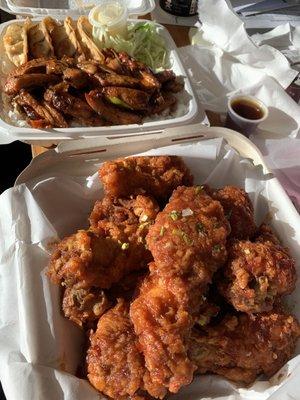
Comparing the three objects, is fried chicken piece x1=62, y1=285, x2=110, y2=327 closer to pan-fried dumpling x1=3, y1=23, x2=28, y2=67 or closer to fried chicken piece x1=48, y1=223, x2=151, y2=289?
fried chicken piece x1=48, y1=223, x2=151, y2=289

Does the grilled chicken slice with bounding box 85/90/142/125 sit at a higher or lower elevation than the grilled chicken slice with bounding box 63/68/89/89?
lower

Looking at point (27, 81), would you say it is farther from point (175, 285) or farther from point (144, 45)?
point (175, 285)

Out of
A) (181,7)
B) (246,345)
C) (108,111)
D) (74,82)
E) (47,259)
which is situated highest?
(181,7)

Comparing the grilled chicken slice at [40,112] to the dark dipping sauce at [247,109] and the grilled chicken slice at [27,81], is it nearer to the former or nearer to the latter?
the grilled chicken slice at [27,81]

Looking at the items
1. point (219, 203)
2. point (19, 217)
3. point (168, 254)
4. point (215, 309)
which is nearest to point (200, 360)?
point (215, 309)

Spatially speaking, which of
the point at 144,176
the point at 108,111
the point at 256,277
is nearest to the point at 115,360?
the point at 256,277

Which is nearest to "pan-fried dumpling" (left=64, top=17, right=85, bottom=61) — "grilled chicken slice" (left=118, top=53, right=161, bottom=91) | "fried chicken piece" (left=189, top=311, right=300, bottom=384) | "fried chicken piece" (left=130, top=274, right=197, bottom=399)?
"grilled chicken slice" (left=118, top=53, right=161, bottom=91)
